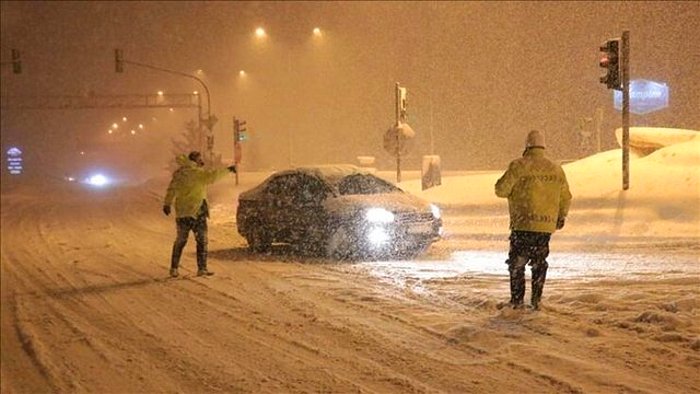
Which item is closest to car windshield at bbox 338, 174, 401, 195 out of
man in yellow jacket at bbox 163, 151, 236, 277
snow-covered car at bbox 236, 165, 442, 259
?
snow-covered car at bbox 236, 165, 442, 259

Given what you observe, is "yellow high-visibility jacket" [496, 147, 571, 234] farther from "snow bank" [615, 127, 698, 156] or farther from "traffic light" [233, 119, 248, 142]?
"traffic light" [233, 119, 248, 142]

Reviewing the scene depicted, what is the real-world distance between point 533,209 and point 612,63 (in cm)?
876

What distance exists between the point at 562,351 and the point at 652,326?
45.6 inches

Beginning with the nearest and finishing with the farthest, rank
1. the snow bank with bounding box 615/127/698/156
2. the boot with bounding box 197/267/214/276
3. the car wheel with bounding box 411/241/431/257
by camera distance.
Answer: the boot with bounding box 197/267/214/276, the car wheel with bounding box 411/241/431/257, the snow bank with bounding box 615/127/698/156

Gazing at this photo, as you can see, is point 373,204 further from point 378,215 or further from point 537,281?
point 537,281

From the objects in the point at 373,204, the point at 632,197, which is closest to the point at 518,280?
the point at 373,204

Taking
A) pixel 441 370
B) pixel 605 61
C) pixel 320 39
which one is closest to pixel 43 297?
pixel 441 370

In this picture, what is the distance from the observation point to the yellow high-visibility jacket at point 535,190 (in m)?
8.30

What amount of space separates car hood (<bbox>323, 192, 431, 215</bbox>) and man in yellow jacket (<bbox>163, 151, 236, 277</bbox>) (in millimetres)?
1972

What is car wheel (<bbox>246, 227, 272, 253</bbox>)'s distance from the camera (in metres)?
14.0

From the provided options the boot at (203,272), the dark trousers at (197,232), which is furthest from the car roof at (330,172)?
the boot at (203,272)

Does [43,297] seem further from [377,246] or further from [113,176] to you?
[113,176]

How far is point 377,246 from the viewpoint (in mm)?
12719

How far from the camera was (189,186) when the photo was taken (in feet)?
37.8
